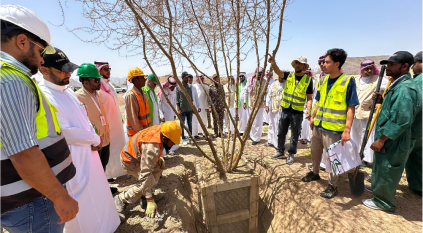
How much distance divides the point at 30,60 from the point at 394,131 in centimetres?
323

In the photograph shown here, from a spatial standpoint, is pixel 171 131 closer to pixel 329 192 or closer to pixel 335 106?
pixel 335 106

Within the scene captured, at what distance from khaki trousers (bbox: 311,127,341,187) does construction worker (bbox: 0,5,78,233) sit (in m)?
2.92

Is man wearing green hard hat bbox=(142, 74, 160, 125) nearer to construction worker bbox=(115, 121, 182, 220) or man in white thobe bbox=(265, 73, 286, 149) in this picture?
construction worker bbox=(115, 121, 182, 220)

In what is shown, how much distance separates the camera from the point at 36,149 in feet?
2.93

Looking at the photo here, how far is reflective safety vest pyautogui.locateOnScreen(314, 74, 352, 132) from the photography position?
2.45 meters

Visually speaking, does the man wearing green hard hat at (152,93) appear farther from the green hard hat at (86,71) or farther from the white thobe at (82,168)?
the white thobe at (82,168)

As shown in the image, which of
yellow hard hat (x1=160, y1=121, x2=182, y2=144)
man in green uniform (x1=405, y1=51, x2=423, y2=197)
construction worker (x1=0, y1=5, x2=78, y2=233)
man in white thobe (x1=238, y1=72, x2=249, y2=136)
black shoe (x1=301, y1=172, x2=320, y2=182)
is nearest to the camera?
construction worker (x1=0, y1=5, x2=78, y2=233)

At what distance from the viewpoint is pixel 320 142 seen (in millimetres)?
2826

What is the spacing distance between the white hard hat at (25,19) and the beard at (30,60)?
0.29ft

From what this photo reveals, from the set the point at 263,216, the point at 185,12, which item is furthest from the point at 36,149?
the point at 263,216

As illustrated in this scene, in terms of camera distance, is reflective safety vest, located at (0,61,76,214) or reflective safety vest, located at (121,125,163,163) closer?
reflective safety vest, located at (0,61,76,214)

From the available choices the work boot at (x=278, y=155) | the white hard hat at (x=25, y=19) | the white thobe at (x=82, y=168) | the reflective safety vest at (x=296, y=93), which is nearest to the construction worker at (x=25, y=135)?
the white hard hat at (x=25, y=19)

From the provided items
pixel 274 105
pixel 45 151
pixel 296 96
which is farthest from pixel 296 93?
pixel 45 151

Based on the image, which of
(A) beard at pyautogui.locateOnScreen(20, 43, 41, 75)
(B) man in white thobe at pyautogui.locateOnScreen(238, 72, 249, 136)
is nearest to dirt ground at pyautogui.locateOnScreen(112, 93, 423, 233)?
(A) beard at pyautogui.locateOnScreen(20, 43, 41, 75)
